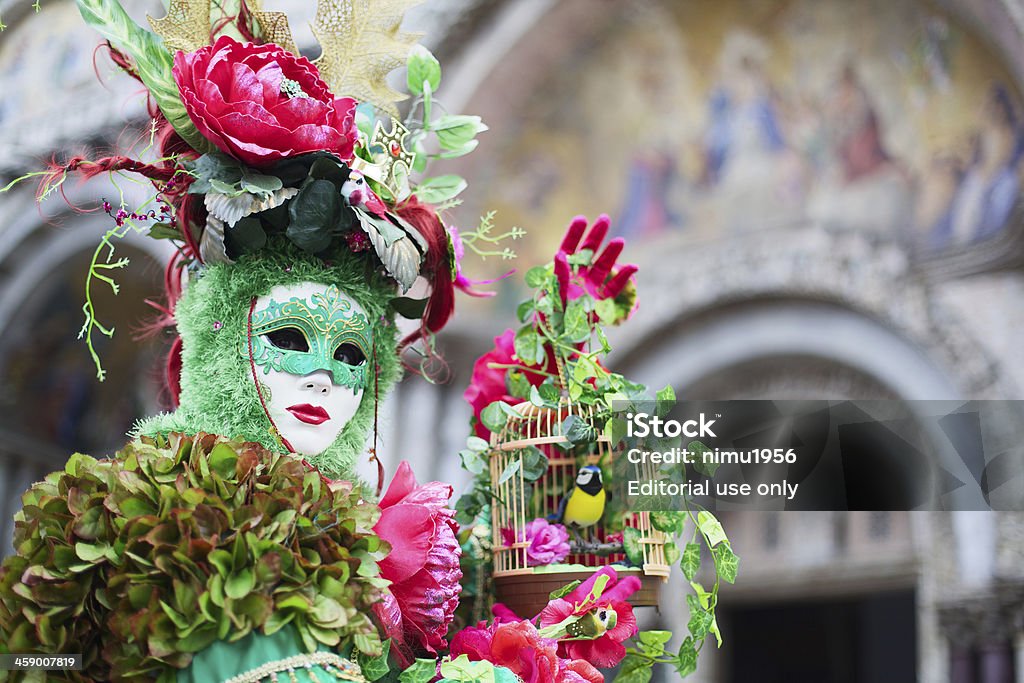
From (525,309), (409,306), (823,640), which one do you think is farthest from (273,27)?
(823,640)

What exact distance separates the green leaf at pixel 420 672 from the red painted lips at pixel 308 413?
33 cm

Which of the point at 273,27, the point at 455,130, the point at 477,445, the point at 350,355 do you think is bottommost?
the point at 477,445

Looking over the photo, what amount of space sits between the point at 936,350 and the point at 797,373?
2.24ft

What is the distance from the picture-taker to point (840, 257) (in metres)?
4.13

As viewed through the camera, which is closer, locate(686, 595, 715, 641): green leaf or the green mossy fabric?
the green mossy fabric

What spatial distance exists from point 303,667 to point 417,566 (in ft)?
0.85

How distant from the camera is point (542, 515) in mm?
1593

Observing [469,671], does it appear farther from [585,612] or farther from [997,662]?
[997,662]

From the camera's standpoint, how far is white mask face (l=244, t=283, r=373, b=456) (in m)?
1.29

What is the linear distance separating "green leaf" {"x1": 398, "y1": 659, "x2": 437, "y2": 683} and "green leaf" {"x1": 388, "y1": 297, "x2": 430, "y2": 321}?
51 cm

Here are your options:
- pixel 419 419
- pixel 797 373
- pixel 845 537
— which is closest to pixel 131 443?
pixel 419 419

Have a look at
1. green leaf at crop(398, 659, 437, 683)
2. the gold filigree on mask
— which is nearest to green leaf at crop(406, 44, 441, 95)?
the gold filigree on mask

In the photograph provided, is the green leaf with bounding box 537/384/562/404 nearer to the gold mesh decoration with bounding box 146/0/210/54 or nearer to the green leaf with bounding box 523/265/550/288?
the green leaf with bounding box 523/265/550/288

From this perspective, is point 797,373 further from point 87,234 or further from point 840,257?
point 87,234
